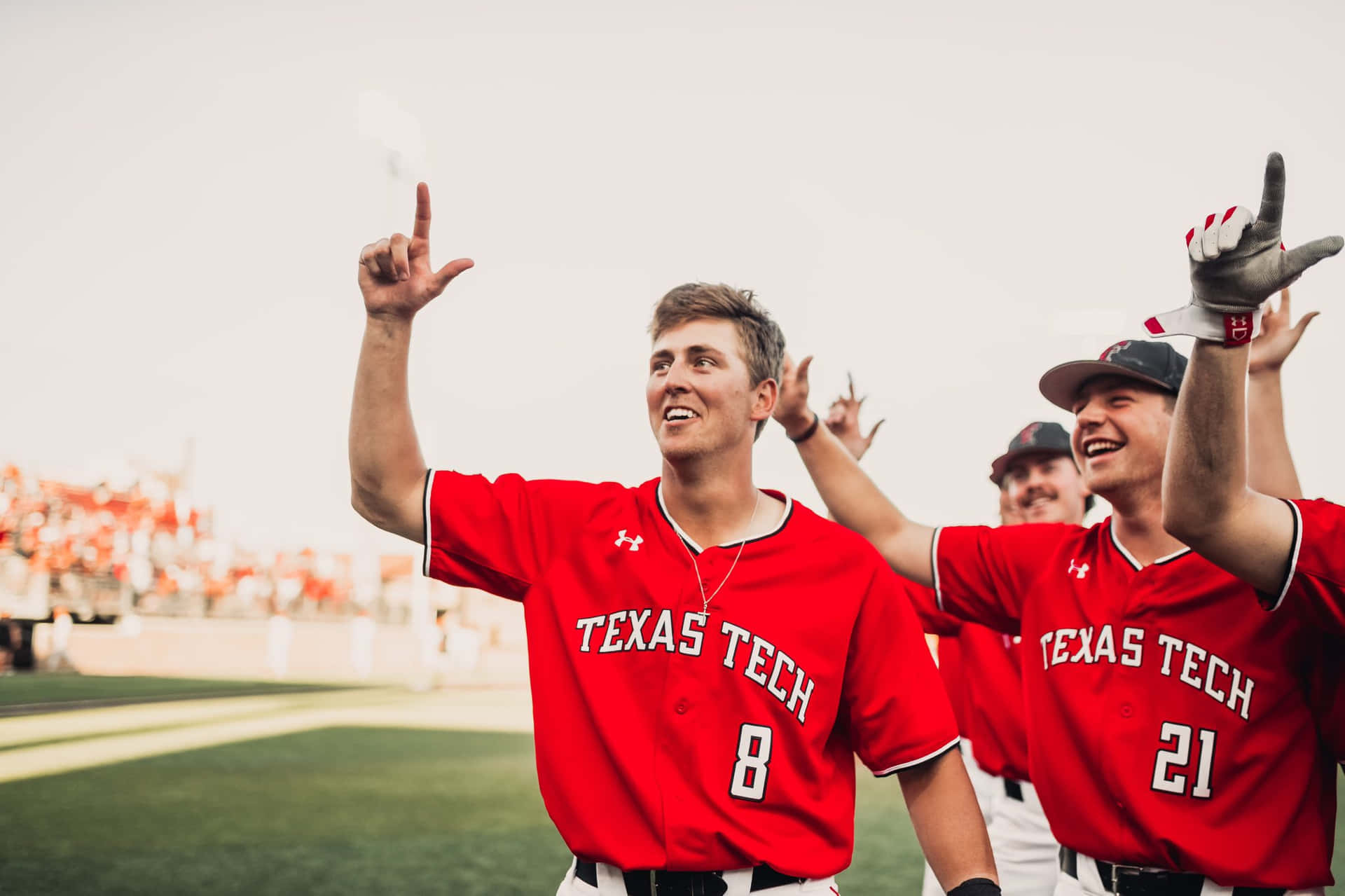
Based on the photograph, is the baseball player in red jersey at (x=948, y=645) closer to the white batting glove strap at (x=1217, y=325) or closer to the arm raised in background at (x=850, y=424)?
the arm raised in background at (x=850, y=424)

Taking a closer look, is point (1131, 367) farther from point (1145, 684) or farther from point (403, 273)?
point (403, 273)

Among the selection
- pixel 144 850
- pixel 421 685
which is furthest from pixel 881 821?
A: pixel 421 685

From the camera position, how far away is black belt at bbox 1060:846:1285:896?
2.60 m

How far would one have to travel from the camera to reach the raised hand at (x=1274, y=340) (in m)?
3.24

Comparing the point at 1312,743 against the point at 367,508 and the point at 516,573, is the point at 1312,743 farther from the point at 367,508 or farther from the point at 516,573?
the point at 367,508

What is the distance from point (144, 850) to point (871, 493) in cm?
563

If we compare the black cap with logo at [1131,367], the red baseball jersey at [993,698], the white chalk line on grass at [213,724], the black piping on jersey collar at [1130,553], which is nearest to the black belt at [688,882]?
the black piping on jersey collar at [1130,553]

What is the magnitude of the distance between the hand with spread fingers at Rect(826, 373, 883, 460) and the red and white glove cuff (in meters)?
2.09

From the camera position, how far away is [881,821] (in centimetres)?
914

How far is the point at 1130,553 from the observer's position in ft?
10.1

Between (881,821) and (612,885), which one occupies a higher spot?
(612,885)

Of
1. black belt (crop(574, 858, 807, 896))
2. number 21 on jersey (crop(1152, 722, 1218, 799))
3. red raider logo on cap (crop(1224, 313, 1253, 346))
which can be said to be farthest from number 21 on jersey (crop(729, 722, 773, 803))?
red raider logo on cap (crop(1224, 313, 1253, 346))

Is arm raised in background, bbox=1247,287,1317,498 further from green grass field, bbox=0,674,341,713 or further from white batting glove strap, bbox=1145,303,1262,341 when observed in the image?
green grass field, bbox=0,674,341,713

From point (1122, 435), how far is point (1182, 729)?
840 mm
